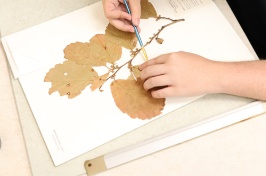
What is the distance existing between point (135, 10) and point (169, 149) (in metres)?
0.31

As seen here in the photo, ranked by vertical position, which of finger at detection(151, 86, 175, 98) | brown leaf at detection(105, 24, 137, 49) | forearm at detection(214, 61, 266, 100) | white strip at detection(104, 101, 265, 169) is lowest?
white strip at detection(104, 101, 265, 169)

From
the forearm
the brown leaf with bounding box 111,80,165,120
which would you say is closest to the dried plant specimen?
the brown leaf with bounding box 111,80,165,120

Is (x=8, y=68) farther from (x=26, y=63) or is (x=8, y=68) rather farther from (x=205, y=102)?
(x=205, y=102)

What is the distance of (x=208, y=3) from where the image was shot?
72 centimetres

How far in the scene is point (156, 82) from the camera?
60cm

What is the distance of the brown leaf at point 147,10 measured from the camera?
71cm

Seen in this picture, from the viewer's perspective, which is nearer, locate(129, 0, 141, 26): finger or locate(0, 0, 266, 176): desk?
locate(0, 0, 266, 176): desk

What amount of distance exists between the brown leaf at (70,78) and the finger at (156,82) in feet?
0.35

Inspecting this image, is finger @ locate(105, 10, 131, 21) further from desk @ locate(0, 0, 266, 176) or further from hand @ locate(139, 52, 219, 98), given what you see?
desk @ locate(0, 0, 266, 176)

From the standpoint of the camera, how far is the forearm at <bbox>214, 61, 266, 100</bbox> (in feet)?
1.97

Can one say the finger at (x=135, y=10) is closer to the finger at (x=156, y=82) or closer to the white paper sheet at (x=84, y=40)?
the white paper sheet at (x=84, y=40)

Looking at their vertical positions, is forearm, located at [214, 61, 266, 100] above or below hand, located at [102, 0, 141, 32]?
below

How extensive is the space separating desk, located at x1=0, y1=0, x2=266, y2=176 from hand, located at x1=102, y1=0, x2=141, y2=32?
22 centimetres

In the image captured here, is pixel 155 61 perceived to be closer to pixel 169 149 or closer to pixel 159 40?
pixel 159 40
